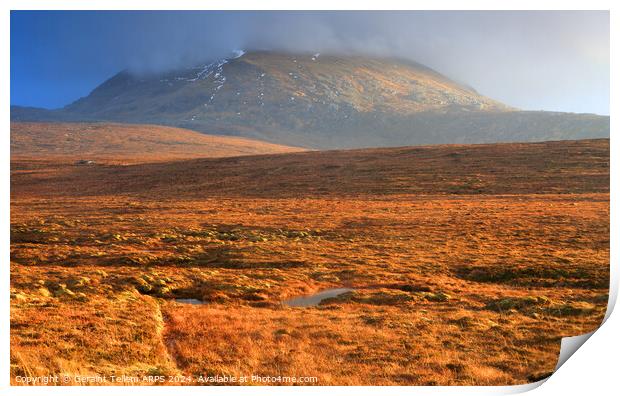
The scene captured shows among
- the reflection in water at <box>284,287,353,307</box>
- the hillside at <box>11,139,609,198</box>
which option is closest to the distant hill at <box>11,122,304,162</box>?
the hillside at <box>11,139,609,198</box>

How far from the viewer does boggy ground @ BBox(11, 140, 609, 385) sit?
1237 centimetres

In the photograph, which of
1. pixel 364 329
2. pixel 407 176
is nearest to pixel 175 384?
pixel 364 329

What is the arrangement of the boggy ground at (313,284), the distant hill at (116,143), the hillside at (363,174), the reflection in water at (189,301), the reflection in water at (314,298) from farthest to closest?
the distant hill at (116,143), the hillside at (363,174), the reflection in water at (314,298), the reflection in water at (189,301), the boggy ground at (313,284)

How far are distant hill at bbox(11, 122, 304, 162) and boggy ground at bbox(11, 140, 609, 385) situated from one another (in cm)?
6462

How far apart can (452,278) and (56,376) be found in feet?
59.0

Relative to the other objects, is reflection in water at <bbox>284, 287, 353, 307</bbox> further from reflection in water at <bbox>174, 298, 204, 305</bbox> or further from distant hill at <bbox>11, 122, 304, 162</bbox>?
distant hill at <bbox>11, 122, 304, 162</bbox>

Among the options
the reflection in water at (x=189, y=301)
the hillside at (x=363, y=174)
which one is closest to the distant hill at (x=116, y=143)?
the hillside at (x=363, y=174)

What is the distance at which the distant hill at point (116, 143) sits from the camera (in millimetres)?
115438

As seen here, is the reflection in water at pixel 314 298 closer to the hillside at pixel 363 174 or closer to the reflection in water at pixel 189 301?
the reflection in water at pixel 189 301

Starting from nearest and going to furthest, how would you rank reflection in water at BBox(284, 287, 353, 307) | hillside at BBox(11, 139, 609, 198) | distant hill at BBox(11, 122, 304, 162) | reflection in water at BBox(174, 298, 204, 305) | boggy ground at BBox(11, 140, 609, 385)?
boggy ground at BBox(11, 140, 609, 385), reflection in water at BBox(174, 298, 204, 305), reflection in water at BBox(284, 287, 353, 307), hillside at BBox(11, 139, 609, 198), distant hill at BBox(11, 122, 304, 162)

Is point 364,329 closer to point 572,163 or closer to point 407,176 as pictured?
point 407,176

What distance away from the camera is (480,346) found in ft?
46.3

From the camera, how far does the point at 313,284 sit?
71.4 ft

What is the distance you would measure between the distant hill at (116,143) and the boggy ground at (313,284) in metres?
64.6
